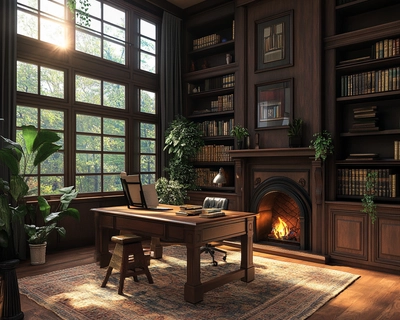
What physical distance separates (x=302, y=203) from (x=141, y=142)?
3.05 meters

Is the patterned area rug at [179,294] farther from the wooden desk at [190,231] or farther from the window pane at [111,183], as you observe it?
the window pane at [111,183]

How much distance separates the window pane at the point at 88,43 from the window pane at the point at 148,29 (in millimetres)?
1018

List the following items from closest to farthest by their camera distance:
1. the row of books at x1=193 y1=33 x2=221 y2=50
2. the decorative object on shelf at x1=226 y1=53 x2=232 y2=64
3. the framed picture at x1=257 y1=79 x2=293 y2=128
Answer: the framed picture at x1=257 y1=79 x2=293 y2=128 < the decorative object on shelf at x1=226 y1=53 x2=232 y2=64 < the row of books at x1=193 y1=33 x2=221 y2=50

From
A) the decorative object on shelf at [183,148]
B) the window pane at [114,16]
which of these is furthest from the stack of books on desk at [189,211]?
the window pane at [114,16]

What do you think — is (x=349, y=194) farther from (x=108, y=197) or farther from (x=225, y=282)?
(x=108, y=197)

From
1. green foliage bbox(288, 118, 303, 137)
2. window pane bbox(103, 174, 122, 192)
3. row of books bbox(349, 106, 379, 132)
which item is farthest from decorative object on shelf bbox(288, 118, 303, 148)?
window pane bbox(103, 174, 122, 192)

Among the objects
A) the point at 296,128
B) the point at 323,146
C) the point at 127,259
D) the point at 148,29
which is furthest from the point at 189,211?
the point at 148,29

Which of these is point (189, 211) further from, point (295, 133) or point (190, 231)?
point (295, 133)

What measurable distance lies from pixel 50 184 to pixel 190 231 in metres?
2.84

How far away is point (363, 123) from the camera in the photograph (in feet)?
15.9

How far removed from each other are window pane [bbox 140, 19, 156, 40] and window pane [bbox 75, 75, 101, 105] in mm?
1434

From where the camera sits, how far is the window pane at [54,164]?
5172 mm

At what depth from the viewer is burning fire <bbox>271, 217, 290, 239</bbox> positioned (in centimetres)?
591

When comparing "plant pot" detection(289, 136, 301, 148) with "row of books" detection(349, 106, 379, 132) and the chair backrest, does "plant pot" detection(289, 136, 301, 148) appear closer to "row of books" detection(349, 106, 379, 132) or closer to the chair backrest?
"row of books" detection(349, 106, 379, 132)
